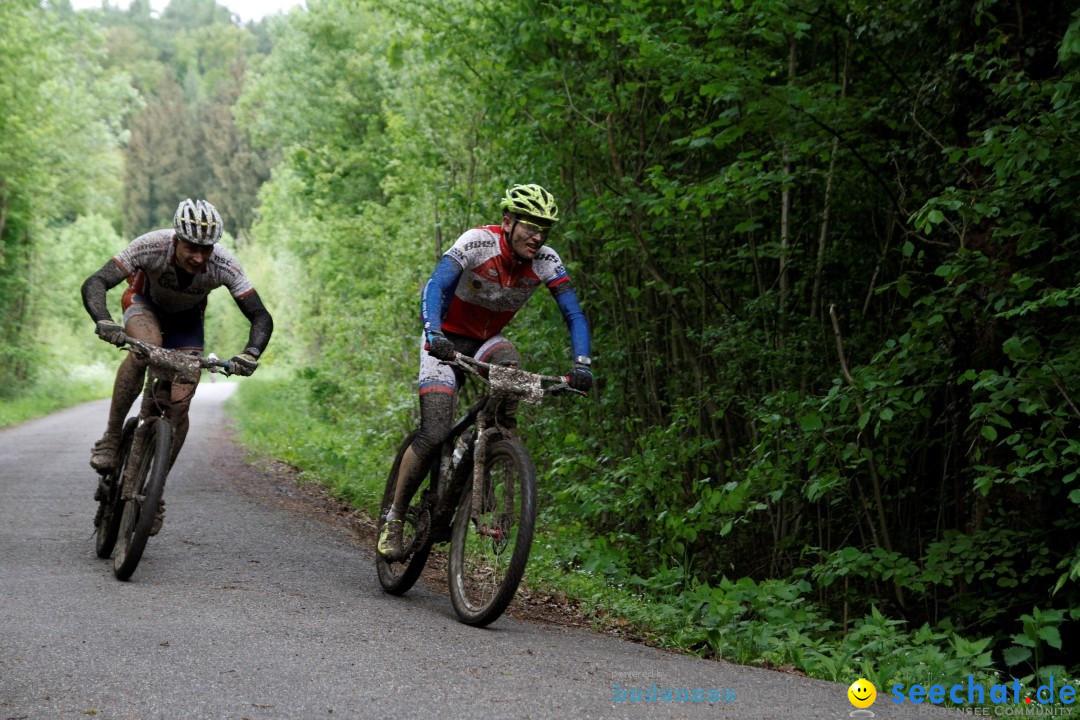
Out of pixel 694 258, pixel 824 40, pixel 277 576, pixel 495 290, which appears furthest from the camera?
pixel 694 258

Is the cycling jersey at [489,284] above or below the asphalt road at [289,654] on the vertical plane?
above

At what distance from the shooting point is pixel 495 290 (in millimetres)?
6336

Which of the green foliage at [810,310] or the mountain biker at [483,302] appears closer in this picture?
the green foliage at [810,310]

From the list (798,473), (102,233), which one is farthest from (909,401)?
(102,233)

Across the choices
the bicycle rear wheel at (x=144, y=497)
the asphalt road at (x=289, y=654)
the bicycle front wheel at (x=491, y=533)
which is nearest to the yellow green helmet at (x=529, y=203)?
the bicycle front wheel at (x=491, y=533)

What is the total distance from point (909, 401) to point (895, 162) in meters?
1.71

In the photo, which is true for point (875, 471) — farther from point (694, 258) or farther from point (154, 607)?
point (154, 607)

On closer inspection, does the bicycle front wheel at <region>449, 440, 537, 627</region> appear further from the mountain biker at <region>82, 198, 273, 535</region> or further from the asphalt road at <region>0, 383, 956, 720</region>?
the mountain biker at <region>82, 198, 273, 535</region>

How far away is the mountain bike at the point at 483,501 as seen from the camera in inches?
218

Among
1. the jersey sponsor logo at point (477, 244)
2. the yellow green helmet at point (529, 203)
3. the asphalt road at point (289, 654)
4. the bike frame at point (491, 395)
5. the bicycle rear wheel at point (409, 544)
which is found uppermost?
the yellow green helmet at point (529, 203)

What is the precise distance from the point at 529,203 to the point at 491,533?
190cm

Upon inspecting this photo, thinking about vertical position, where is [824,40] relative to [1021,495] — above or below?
above

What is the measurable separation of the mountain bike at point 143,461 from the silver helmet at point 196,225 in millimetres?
732

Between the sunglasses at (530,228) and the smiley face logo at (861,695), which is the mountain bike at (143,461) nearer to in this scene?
the sunglasses at (530,228)
